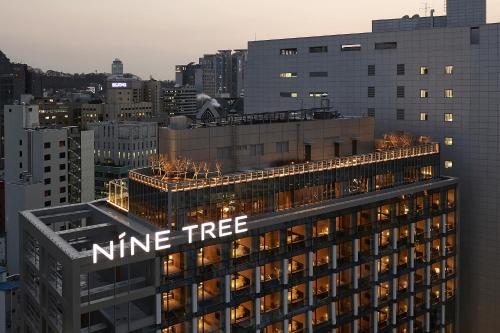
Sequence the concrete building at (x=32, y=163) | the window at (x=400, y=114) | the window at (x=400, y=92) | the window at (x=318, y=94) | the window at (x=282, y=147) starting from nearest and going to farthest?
the window at (x=282, y=147), the window at (x=400, y=92), the window at (x=400, y=114), the window at (x=318, y=94), the concrete building at (x=32, y=163)

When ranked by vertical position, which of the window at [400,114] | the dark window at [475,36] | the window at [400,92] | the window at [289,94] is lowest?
the window at [400,114]

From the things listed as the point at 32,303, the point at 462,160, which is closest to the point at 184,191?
the point at 32,303

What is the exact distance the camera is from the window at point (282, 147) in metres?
75.3

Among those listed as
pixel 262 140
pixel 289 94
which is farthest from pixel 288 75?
pixel 262 140

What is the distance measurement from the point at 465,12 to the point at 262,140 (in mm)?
44630

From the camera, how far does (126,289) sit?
5244 centimetres

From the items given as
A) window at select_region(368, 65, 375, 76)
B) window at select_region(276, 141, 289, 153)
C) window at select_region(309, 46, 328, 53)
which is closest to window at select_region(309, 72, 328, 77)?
window at select_region(309, 46, 328, 53)

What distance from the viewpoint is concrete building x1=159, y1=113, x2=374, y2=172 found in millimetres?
66125

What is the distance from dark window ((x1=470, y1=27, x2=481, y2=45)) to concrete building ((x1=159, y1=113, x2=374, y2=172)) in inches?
742

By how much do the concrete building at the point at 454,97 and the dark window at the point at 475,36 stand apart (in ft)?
0.47

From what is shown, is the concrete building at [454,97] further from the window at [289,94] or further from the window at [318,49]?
the window at [289,94]

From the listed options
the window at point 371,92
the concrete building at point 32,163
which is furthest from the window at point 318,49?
the concrete building at point 32,163

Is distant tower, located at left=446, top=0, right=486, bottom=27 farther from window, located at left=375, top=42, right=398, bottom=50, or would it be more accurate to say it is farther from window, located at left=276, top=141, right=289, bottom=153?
window, located at left=276, top=141, right=289, bottom=153

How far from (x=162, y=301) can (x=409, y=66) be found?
56902 mm
